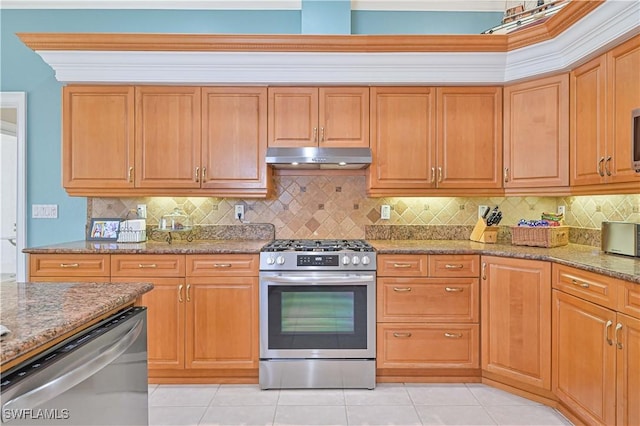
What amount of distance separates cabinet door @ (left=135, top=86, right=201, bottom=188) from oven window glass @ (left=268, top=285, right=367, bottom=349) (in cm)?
118

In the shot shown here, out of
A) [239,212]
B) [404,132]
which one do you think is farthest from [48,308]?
[404,132]

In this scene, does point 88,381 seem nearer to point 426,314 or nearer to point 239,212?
point 426,314

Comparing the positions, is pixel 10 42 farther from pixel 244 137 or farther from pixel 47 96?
pixel 244 137

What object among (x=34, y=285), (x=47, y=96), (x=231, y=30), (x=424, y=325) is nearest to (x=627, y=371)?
(x=424, y=325)

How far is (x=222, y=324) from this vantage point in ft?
8.79

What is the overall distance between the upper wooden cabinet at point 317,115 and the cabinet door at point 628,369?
76.8 inches

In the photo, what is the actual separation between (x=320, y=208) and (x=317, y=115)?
0.82 m

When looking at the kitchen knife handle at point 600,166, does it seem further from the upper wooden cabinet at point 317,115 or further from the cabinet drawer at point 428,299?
the upper wooden cabinet at point 317,115

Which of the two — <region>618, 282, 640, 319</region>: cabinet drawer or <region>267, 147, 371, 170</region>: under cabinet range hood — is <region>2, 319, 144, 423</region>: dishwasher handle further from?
<region>618, 282, 640, 319</region>: cabinet drawer

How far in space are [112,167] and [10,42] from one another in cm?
158

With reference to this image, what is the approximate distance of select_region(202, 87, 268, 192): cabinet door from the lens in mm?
3002

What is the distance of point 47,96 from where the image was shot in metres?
3.30

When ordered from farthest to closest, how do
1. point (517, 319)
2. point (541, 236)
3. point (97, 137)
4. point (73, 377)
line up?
1. point (97, 137)
2. point (541, 236)
3. point (517, 319)
4. point (73, 377)

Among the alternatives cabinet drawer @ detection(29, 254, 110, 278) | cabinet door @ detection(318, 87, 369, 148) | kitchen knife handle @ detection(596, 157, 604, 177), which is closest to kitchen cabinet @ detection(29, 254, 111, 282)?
cabinet drawer @ detection(29, 254, 110, 278)
